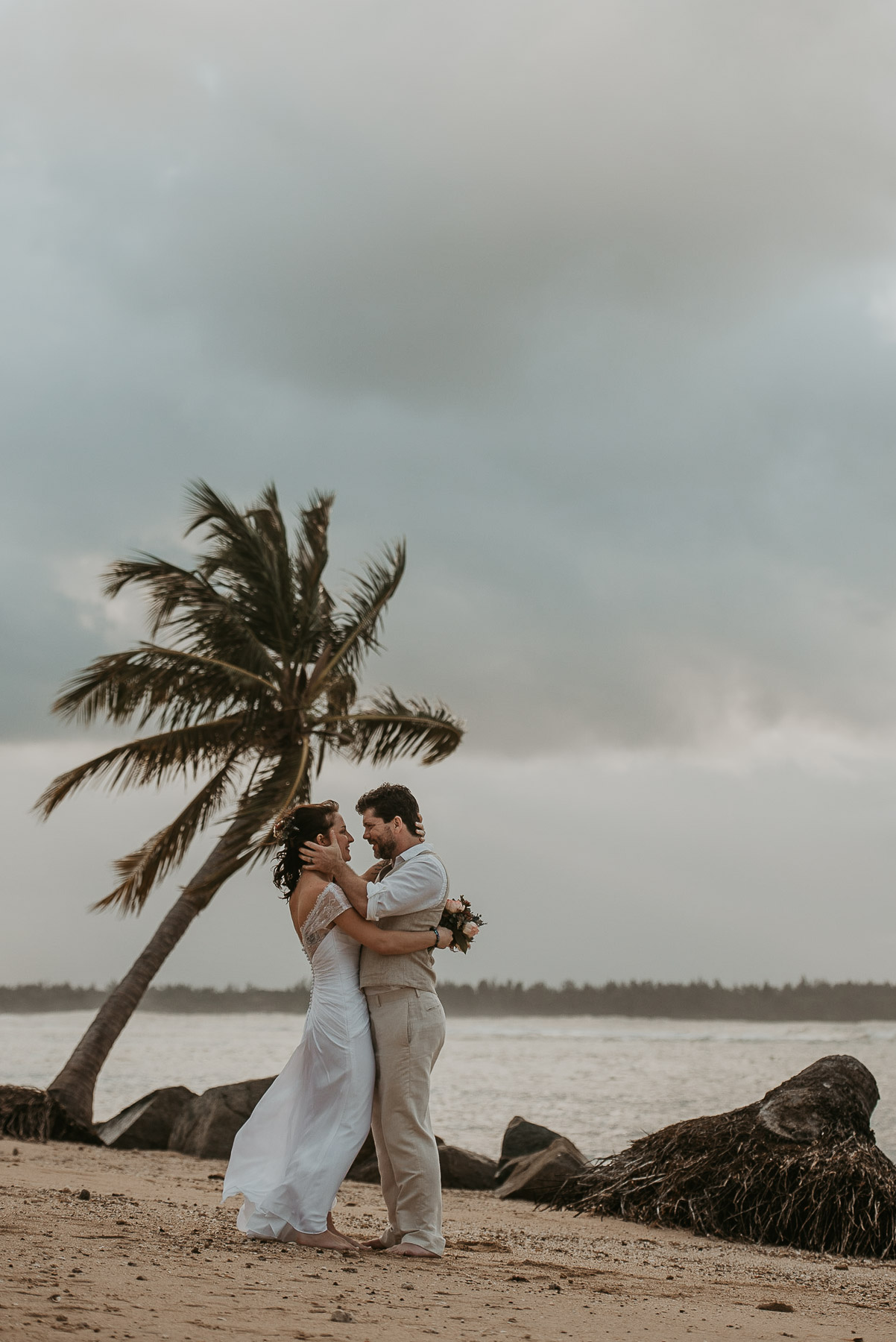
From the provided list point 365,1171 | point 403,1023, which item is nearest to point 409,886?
point 403,1023

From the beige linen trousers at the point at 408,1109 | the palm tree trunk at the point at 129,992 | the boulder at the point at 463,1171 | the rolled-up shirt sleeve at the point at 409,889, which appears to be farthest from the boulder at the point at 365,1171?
the rolled-up shirt sleeve at the point at 409,889

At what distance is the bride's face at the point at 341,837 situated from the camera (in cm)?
507

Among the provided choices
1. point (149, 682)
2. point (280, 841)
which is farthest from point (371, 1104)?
point (149, 682)

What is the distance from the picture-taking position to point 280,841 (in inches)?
204

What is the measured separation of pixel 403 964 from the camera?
493cm

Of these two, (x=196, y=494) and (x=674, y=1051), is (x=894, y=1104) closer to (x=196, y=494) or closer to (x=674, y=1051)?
(x=196, y=494)

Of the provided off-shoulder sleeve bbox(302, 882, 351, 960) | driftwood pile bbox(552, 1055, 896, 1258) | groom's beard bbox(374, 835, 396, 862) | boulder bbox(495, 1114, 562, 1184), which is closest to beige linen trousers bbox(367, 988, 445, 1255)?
off-shoulder sleeve bbox(302, 882, 351, 960)

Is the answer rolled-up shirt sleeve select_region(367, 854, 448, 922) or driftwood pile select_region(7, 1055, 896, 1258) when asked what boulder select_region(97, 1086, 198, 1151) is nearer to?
driftwood pile select_region(7, 1055, 896, 1258)

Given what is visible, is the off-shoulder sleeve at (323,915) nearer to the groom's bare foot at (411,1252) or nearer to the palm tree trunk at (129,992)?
the groom's bare foot at (411,1252)

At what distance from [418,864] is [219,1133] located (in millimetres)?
6816

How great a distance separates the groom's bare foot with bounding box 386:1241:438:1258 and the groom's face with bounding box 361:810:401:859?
65.8 inches

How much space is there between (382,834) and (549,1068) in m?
34.1

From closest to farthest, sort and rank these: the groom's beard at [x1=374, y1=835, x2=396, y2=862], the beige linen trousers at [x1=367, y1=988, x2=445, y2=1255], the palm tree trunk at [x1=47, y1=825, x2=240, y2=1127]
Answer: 1. the beige linen trousers at [x1=367, y1=988, x2=445, y2=1255]
2. the groom's beard at [x1=374, y1=835, x2=396, y2=862]
3. the palm tree trunk at [x1=47, y1=825, x2=240, y2=1127]

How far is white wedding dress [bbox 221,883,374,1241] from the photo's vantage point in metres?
4.69
